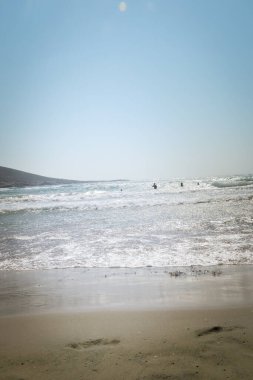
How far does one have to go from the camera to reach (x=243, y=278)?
6.89m

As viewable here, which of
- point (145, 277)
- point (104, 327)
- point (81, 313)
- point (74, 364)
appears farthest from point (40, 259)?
point (74, 364)

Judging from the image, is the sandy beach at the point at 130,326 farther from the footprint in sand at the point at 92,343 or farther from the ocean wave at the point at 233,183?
the ocean wave at the point at 233,183

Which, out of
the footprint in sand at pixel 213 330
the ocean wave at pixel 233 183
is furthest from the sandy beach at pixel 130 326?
the ocean wave at pixel 233 183

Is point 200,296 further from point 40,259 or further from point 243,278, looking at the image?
point 40,259

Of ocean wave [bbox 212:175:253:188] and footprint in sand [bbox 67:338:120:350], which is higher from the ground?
ocean wave [bbox 212:175:253:188]

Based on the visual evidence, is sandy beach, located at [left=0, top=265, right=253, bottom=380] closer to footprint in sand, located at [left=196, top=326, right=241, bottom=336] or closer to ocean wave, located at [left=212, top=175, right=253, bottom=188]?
footprint in sand, located at [left=196, top=326, right=241, bottom=336]

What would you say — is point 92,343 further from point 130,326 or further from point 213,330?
point 213,330

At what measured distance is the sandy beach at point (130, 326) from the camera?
11.9 feet

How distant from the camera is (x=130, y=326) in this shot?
186 inches

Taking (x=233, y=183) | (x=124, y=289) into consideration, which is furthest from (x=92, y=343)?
(x=233, y=183)

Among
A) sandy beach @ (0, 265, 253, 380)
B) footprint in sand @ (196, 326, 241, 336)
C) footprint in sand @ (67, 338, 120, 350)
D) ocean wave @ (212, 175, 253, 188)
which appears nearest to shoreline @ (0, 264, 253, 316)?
sandy beach @ (0, 265, 253, 380)

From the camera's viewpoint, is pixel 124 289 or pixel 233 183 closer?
pixel 124 289

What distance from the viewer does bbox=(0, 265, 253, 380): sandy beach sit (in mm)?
3627

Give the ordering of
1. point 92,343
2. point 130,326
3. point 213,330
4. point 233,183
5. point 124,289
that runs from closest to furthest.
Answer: point 92,343 < point 213,330 < point 130,326 < point 124,289 < point 233,183
